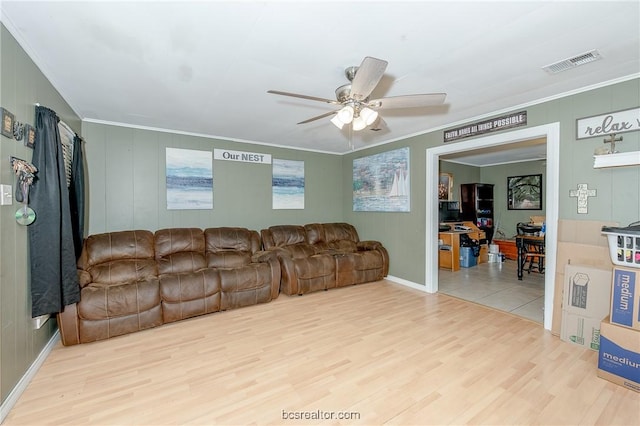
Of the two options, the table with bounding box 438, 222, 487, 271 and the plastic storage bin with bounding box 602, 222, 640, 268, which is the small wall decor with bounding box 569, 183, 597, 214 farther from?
the table with bounding box 438, 222, 487, 271

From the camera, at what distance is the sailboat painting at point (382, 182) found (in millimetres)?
4668

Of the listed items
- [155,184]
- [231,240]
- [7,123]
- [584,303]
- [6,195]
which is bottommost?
[584,303]

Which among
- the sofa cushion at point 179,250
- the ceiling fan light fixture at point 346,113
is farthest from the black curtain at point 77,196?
the ceiling fan light fixture at point 346,113

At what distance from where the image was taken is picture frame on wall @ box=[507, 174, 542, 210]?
6.87m

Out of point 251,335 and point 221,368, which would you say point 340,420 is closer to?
point 221,368

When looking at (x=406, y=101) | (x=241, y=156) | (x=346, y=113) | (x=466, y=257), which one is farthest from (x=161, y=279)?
(x=466, y=257)

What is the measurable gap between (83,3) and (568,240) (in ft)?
14.6

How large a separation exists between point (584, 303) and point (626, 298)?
495 mm

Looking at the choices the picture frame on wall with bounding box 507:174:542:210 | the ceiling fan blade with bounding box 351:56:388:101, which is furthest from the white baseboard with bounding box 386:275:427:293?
the picture frame on wall with bounding box 507:174:542:210

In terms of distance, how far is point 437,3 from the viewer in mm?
1596

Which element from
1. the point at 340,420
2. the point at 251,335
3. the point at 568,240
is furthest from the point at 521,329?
the point at 251,335

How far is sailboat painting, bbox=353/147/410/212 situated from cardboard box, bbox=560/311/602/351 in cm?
246

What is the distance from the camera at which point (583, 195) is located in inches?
108

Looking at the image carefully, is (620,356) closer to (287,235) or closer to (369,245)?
(369,245)
